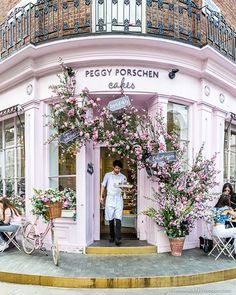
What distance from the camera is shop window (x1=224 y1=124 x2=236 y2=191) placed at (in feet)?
32.6

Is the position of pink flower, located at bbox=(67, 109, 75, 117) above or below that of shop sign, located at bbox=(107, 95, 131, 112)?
below

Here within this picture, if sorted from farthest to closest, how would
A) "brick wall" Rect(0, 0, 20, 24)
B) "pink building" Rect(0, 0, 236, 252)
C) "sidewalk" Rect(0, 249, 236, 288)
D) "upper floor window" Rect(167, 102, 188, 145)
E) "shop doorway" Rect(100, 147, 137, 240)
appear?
1. "brick wall" Rect(0, 0, 20, 24)
2. "shop doorway" Rect(100, 147, 137, 240)
3. "upper floor window" Rect(167, 102, 188, 145)
4. "pink building" Rect(0, 0, 236, 252)
5. "sidewalk" Rect(0, 249, 236, 288)

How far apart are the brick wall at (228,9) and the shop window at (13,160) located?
7.11m

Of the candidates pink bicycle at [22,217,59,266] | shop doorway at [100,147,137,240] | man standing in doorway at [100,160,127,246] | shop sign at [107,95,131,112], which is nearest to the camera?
shop sign at [107,95,131,112]

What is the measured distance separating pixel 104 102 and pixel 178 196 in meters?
2.74

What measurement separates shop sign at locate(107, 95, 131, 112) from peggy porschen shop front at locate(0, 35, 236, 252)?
26 centimetres

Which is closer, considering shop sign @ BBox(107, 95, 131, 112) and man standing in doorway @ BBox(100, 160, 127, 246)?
shop sign @ BBox(107, 95, 131, 112)

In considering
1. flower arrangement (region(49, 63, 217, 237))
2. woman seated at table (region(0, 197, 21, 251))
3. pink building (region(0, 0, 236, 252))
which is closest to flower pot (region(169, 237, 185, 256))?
flower arrangement (region(49, 63, 217, 237))

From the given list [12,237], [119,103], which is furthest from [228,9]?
[12,237]

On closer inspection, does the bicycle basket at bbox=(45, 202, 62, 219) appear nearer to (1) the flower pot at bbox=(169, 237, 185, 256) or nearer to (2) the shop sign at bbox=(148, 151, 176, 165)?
(2) the shop sign at bbox=(148, 151, 176, 165)

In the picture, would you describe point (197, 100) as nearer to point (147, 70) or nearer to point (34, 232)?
point (147, 70)

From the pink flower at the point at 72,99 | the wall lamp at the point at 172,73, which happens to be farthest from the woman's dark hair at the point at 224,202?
the pink flower at the point at 72,99

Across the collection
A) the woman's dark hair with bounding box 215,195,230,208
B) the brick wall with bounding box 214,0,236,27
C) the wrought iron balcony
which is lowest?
the woman's dark hair with bounding box 215,195,230,208

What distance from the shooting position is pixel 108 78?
24.7 ft
